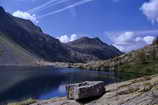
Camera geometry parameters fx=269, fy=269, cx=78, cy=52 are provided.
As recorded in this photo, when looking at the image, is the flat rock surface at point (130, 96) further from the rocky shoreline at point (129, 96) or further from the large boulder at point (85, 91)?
the large boulder at point (85, 91)

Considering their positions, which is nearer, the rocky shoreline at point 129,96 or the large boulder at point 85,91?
the rocky shoreline at point 129,96

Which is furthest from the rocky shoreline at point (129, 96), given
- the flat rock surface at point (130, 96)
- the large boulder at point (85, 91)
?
the large boulder at point (85, 91)

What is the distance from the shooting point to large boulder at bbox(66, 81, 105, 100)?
76.4ft

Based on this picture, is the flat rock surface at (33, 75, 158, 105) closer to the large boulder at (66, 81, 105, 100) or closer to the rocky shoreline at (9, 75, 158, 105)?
the rocky shoreline at (9, 75, 158, 105)

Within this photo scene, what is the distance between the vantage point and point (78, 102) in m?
23.5

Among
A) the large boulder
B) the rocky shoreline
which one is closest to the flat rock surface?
the rocky shoreline

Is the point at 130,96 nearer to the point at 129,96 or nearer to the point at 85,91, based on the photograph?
the point at 129,96

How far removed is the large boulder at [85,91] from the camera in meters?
23.3

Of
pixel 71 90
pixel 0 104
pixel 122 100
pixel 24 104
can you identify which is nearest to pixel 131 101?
pixel 122 100

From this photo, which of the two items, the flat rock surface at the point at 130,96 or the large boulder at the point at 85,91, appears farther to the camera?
the large boulder at the point at 85,91

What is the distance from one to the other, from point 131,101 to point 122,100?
2.99 feet

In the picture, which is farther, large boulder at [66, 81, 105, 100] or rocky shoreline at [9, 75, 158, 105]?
large boulder at [66, 81, 105, 100]

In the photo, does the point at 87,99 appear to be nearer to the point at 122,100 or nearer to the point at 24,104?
the point at 122,100

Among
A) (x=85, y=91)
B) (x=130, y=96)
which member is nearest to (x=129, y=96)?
(x=130, y=96)
